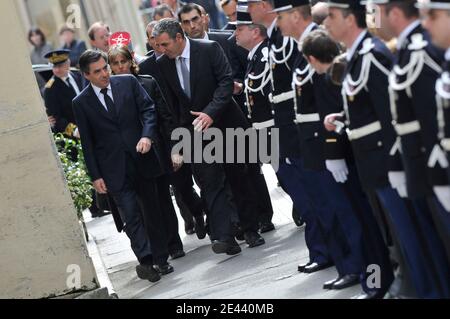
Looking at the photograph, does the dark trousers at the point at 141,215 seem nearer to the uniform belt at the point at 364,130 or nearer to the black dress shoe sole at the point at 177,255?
the black dress shoe sole at the point at 177,255

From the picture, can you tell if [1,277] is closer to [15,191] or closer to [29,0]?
[15,191]

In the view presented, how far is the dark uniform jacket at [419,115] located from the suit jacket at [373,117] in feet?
1.17

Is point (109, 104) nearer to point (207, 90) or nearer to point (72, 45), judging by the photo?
point (207, 90)

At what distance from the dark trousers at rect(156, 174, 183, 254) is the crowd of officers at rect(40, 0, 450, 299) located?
0.26 m

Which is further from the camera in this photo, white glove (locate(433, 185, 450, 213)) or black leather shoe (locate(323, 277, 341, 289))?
black leather shoe (locate(323, 277, 341, 289))

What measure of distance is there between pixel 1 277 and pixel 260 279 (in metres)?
1.92

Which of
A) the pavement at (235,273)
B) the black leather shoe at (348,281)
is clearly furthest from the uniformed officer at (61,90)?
the black leather shoe at (348,281)

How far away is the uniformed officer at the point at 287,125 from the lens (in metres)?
9.84

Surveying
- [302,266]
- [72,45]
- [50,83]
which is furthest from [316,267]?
[72,45]

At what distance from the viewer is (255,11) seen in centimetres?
1033

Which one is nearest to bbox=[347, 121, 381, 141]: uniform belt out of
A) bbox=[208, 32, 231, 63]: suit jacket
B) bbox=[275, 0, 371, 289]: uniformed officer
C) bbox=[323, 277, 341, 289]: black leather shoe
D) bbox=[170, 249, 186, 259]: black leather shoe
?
bbox=[275, 0, 371, 289]: uniformed officer

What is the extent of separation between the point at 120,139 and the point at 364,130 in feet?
11.8

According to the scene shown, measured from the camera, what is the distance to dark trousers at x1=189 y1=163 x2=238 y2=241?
11.5m

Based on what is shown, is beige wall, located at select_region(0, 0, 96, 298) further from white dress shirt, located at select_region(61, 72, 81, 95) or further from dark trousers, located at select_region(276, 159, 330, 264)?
white dress shirt, located at select_region(61, 72, 81, 95)
